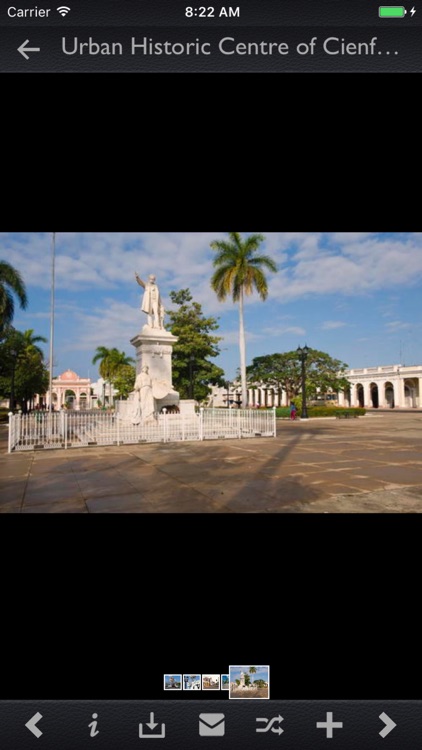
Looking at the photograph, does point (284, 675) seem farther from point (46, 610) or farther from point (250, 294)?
point (250, 294)

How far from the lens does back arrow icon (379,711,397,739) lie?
A: 36.0 inches

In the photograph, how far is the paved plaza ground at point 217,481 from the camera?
12.5ft

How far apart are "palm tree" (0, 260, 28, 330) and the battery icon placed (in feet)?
65.3

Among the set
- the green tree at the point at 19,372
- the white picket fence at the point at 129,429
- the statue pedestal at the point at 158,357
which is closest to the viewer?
the white picket fence at the point at 129,429

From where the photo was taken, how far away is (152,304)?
14.4 meters

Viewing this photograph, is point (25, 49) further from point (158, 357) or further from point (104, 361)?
point (104, 361)

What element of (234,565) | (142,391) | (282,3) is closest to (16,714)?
(234,565)

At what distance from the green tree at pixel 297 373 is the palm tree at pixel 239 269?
49.1ft

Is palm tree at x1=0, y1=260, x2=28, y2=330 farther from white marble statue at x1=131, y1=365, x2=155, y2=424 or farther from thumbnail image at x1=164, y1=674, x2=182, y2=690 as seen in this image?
thumbnail image at x1=164, y1=674, x2=182, y2=690

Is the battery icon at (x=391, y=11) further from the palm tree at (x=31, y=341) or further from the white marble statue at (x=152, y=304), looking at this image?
the palm tree at (x=31, y=341)

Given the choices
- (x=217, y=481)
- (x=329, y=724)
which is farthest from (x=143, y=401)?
(x=329, y=724)

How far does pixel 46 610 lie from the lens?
1.09 metres

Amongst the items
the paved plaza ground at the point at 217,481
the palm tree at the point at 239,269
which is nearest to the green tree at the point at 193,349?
the palm tree at the point at 239,269

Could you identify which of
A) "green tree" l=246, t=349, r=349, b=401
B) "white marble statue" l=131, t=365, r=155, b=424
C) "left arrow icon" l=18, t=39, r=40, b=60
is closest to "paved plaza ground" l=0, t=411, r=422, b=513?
"left arrow icon" l=18, t=39, r=40, b=60
